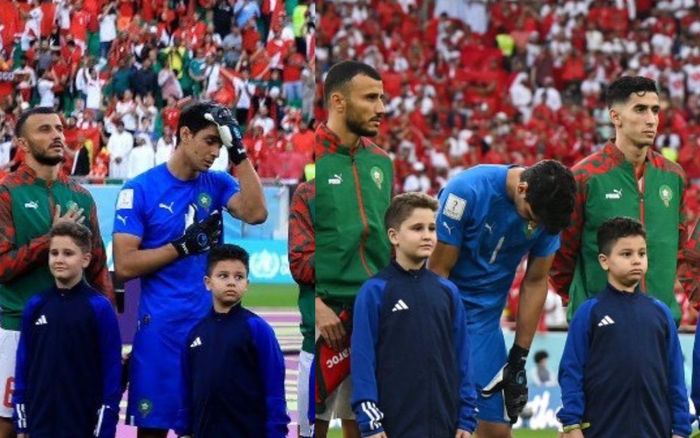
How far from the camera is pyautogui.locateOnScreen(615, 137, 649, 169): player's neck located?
5059mm

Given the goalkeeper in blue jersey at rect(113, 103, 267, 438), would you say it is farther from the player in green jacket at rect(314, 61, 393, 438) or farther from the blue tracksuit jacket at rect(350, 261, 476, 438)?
the blue tracksuit jacket at rect(350, 261, 476, 438)

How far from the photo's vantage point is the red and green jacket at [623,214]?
16.3 feet

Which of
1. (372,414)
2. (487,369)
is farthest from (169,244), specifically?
(487,369)

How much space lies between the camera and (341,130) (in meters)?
4.69

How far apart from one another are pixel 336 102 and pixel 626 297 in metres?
1.14

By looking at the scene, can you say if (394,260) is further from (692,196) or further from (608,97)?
(692,196)

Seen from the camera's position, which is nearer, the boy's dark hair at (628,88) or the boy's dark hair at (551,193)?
the boy's dark hair at (551,193)

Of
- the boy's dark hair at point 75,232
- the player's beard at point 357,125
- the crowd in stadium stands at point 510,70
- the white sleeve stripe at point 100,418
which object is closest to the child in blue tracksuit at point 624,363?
the player's beard at point 357,125

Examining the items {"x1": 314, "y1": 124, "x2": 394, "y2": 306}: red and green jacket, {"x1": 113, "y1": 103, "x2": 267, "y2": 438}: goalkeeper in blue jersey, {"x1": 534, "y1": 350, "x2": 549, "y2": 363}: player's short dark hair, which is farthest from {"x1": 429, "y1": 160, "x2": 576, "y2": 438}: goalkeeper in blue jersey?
{"x1": 534, "y1": 350, "x2": 549, "y2": 363}: player's short dark hair

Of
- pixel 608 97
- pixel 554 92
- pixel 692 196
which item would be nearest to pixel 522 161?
pixel 554 92

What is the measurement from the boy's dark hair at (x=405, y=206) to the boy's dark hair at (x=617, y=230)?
64 cm

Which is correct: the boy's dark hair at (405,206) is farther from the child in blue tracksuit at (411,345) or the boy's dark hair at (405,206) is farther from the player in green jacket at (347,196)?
the player in green jacket at (347,196)

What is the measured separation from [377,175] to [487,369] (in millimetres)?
810

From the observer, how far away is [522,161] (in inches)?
739
